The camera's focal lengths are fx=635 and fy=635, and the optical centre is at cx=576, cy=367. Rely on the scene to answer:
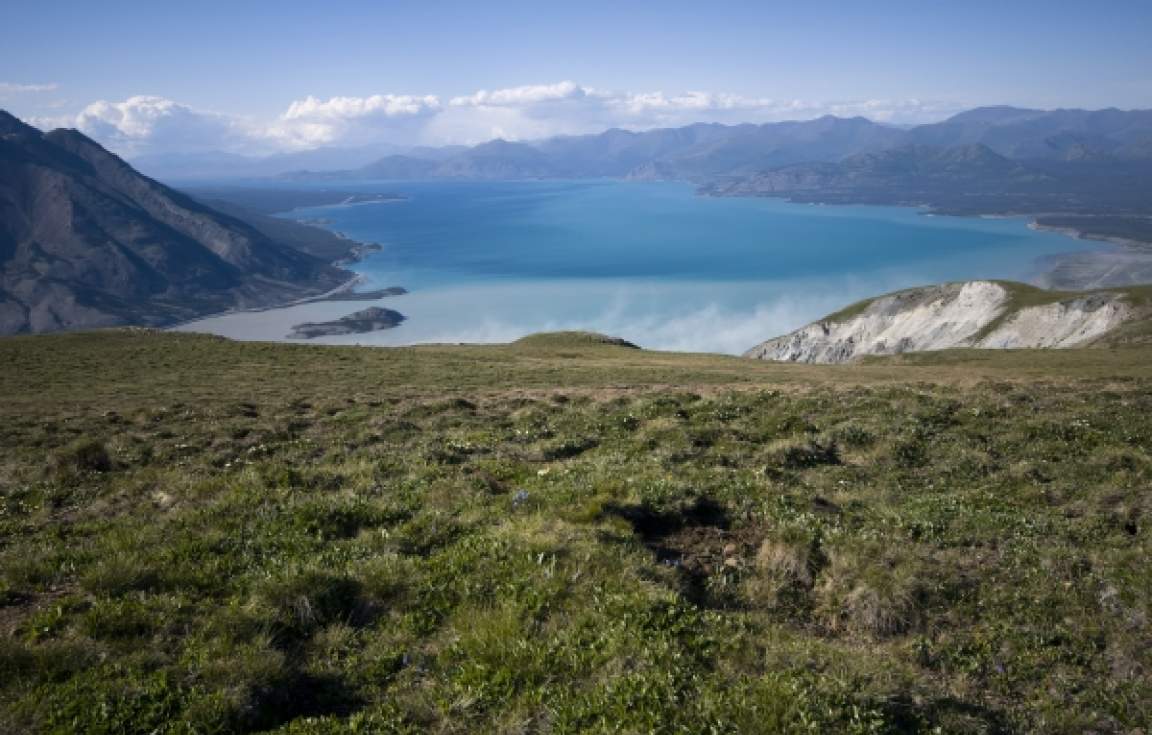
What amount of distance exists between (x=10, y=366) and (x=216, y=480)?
4474 cm

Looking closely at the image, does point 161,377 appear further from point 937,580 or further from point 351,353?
point 937,580

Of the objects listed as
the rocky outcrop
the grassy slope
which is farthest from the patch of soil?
the rocky outcrop

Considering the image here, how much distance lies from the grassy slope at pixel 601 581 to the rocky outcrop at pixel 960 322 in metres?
82.9

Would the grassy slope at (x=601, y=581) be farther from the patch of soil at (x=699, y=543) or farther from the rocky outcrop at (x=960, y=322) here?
the rocky outcrop at (x=960, y=322)

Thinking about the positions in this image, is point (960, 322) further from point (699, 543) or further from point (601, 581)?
point (601, 581)

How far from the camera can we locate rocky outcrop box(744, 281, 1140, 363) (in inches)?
3533

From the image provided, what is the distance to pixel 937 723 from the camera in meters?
6.02

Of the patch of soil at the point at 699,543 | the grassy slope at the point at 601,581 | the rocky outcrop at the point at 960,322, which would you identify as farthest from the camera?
the rocky outcrop at the point at 960,322

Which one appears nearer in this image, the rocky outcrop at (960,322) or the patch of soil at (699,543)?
the patch of soil at (699,543)

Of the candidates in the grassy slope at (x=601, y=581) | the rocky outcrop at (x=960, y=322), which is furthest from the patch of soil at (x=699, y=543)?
the rocky outcrop at (x=960, y=322)

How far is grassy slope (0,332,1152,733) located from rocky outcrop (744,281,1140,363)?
82857 millimetres

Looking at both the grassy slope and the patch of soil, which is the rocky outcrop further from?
the patch of soil

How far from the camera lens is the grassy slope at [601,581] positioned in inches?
240

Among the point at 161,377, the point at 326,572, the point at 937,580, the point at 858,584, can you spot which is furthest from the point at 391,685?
the point at 161,377
